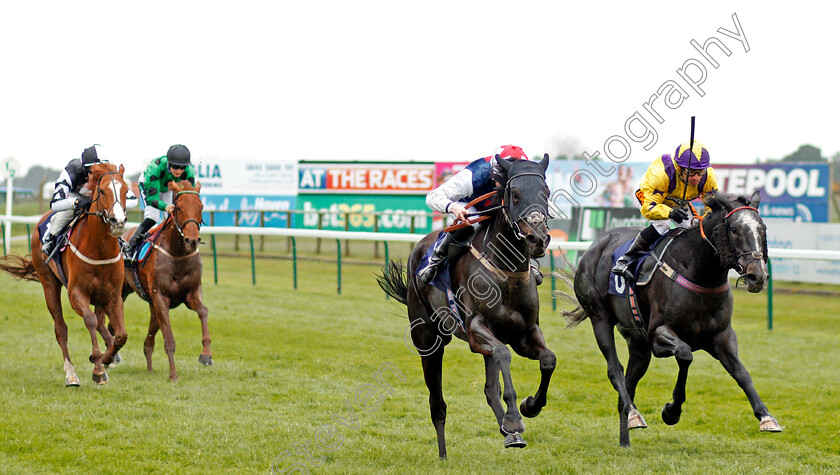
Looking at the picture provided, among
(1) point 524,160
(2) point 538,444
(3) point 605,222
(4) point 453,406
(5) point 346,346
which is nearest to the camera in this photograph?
(1) point 524,160

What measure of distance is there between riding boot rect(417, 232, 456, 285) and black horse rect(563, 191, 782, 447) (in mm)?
1412

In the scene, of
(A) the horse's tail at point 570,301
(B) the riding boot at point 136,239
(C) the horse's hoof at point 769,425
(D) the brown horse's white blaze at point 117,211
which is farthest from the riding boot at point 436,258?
(B) the riding boot at point 136,239

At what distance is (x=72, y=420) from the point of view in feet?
19.1

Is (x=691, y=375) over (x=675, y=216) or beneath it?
beneath

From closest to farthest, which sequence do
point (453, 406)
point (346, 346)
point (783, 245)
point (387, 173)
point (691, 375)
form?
point (453, 406) < point (691, 375) < point (346, 346) < point (783, 245) < point (387, 173)

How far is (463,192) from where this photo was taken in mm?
4812

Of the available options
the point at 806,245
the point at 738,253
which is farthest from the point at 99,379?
the point at 806,245

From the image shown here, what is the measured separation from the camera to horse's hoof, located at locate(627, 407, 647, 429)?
204 inches

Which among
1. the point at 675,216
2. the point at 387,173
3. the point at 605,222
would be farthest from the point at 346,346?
the point at 387,173

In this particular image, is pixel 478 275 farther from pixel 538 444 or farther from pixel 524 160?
pixel 538 444

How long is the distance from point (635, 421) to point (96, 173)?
4802 millimetres

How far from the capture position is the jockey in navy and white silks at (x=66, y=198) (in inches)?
285

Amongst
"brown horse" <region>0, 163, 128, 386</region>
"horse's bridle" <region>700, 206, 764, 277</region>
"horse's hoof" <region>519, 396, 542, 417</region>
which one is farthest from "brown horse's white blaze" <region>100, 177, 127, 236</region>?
"horse's bridle" <region>700, 206, 764, 277</region>

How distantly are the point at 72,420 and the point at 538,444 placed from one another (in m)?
3.33
